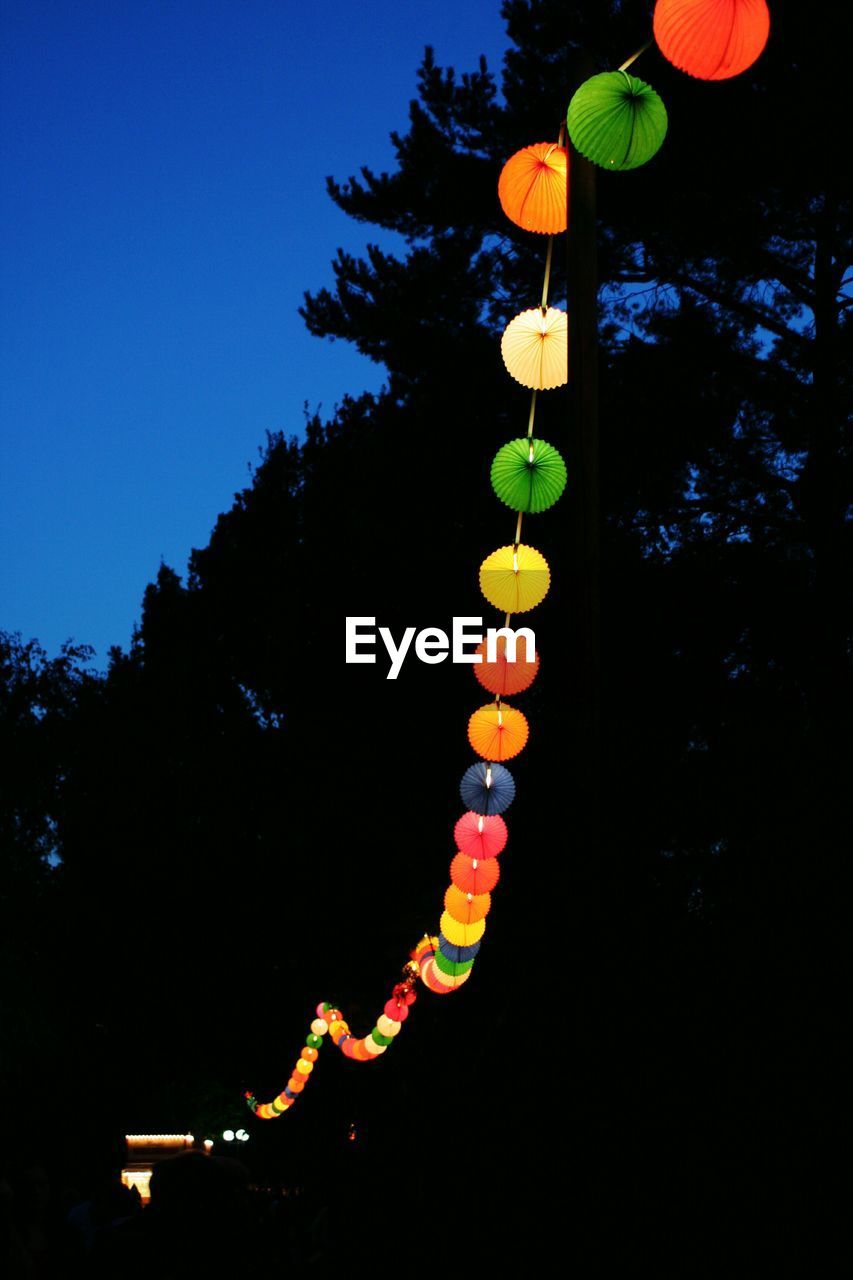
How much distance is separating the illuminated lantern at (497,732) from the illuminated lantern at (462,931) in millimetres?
2091

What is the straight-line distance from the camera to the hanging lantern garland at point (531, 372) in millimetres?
5469

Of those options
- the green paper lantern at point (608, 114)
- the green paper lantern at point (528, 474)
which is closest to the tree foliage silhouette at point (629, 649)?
the green paper lantern at point (608, 114)

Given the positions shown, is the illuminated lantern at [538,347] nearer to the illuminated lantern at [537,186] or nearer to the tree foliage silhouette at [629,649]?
the illuminated lantern at [537,186]

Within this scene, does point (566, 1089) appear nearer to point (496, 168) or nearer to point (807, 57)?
point (807, 57)

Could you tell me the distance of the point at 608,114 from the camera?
5621mm

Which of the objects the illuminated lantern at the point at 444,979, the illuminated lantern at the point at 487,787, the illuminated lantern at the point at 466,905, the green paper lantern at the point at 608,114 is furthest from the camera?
the illuminated lantern at the point at 444,979

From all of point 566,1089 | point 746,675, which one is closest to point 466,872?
point 746,675

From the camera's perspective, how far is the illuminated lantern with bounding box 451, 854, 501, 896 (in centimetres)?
1145

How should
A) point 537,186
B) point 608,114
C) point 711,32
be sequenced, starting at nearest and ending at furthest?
point 711,32, point 608,114, point 537,186

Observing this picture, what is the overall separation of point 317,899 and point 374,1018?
8.29 feet

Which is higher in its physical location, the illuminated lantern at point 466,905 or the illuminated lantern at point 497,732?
the illuminated lantern at point 497,732

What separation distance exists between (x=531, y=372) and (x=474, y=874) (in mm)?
4755

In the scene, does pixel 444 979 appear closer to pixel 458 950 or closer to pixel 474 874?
pixel 458 950

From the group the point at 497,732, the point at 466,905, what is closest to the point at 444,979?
the point at 466,905
